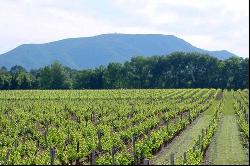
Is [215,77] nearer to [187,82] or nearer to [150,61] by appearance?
[187,82]

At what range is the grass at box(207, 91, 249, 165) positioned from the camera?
891 inches

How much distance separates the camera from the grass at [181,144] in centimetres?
2353

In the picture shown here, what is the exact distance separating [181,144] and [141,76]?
10177cm

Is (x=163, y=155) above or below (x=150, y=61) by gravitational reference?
below

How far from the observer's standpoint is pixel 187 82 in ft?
417

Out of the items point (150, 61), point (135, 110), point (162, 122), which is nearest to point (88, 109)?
point (135, 110)

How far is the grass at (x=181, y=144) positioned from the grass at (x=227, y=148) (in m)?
1.44

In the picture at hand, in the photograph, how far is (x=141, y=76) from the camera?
426 feet

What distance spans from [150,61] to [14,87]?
4100 centimetres

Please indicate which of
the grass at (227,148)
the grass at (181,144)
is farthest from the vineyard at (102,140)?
the grass at (227,148)

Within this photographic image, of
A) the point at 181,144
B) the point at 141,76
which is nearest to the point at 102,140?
the point at 181,144

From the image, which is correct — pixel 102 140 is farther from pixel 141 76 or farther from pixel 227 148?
pixel 141 76

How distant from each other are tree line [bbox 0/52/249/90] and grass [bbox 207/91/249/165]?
8615 cm

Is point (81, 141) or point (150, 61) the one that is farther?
point (150, 61)
